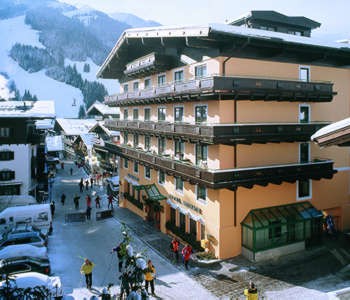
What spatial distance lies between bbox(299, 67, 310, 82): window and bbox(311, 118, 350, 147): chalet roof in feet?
58.0

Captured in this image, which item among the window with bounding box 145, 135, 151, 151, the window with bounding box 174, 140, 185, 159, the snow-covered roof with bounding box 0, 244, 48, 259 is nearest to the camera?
the snow-covered roof with bounding box 0, 244, 48, 259

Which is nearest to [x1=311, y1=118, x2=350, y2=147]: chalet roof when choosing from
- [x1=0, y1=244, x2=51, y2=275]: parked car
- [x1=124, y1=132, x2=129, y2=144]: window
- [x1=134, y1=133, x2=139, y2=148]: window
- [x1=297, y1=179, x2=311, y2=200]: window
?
[x1=0, y1=244, x2=51, y2=275]: parked car

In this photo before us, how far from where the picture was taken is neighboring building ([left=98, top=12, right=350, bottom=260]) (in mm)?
19953

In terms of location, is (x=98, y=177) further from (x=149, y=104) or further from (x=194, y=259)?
(x=194, y=259)

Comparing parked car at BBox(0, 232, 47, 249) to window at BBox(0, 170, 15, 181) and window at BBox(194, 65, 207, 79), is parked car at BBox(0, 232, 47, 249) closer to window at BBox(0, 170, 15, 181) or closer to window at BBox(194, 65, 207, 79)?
window at BBox(0, 170, 15, 181)

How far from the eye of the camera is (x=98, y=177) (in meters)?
52.1

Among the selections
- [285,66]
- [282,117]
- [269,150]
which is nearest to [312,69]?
[285,66]

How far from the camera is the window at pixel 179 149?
24.7 m

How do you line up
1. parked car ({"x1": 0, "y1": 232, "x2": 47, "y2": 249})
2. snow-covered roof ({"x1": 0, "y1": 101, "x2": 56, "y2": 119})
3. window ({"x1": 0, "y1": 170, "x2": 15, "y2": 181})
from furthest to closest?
window ({"x1": 0, "y1": 170, "x2": 15, "y2": 181}), snow-covered roof ({"x1": 0, "y1": 101, "x2": 56, "y2": 119}), parked car ({"x1": 0, "y1": 232, "x2": 47, "y2": 249})

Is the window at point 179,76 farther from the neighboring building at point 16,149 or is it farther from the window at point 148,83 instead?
the neighboring building at point 16,149

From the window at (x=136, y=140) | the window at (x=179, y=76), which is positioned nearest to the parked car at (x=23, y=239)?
the window at (x=136, y=140)

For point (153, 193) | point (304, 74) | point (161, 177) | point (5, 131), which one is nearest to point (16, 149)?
point (5, 131)

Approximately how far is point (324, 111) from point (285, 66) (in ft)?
15.7

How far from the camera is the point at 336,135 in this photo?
6949mm
